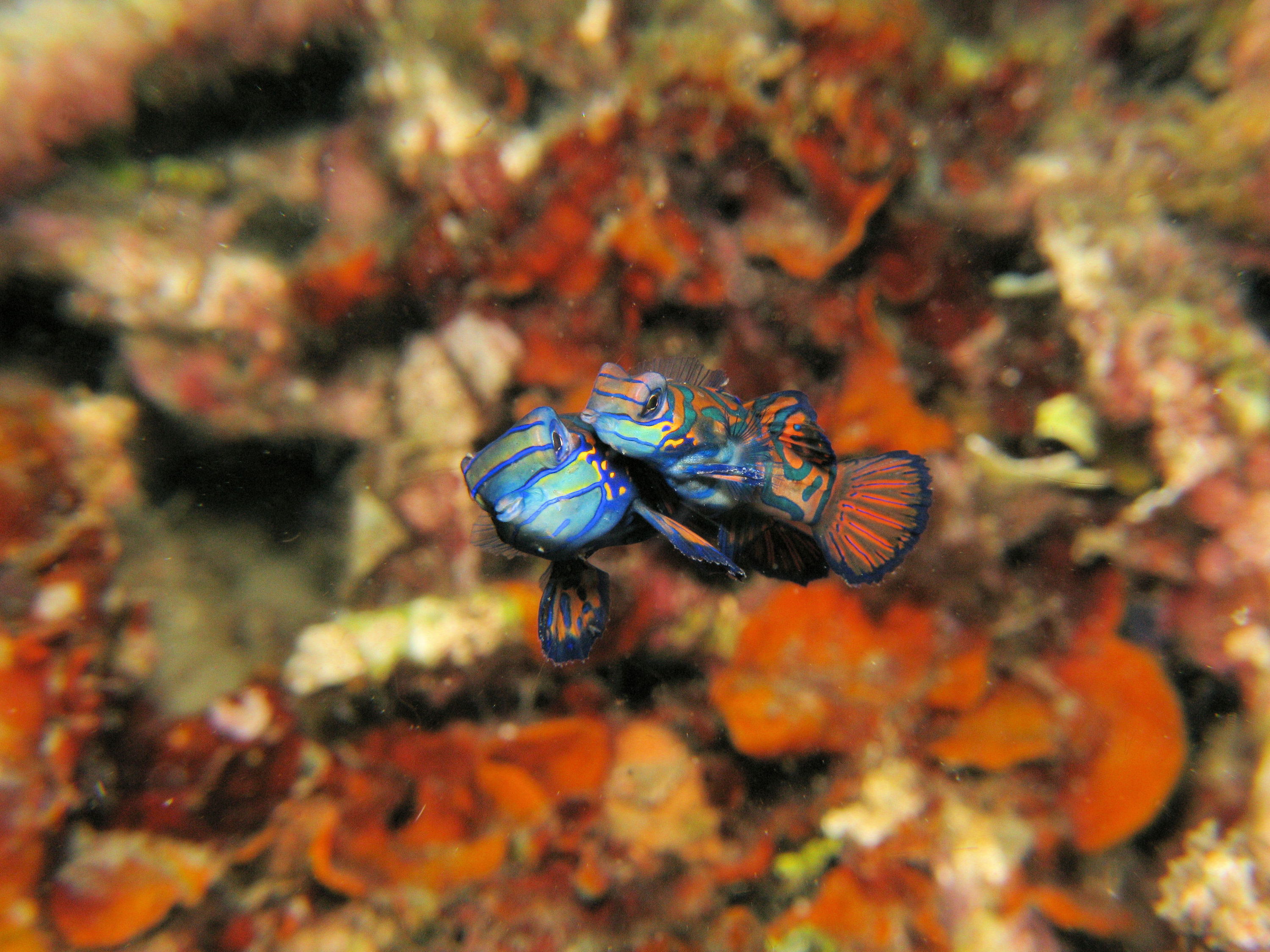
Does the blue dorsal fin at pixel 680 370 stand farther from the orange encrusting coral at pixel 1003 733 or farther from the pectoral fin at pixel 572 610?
the orange encrusting coral at pixel 1003 733

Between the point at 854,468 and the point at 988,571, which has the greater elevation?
the point at 854,468

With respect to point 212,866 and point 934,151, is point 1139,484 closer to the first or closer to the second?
point 934,151

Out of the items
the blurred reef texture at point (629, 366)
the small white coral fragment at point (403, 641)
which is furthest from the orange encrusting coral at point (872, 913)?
the small white coral fragment at point (403, 641)

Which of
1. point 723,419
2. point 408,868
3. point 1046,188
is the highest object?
point 723,419

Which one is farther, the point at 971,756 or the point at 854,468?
the point at 971,756

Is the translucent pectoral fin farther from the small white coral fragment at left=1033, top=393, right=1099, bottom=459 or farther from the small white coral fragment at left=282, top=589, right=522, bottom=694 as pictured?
the small white coral fragment at left=1033, top=393, right=1099, bottom=459

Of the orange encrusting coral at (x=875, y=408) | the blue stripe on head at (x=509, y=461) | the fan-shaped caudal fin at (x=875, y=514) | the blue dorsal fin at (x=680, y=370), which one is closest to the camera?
the blue stripe on head at (x=509, y=461)

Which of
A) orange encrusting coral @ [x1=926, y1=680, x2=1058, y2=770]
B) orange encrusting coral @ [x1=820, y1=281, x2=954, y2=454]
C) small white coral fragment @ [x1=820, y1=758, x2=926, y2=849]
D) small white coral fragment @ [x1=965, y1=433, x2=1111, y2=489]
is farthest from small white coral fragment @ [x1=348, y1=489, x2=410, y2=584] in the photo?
small white coral fragment @ [x1=965, y1=433, x2=1111, y2=489]

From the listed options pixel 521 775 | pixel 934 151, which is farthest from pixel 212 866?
pixel 934 151
